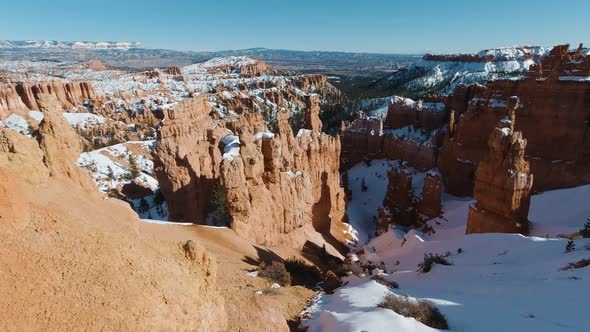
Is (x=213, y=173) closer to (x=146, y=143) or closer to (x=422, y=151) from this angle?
(x=422, y=151)

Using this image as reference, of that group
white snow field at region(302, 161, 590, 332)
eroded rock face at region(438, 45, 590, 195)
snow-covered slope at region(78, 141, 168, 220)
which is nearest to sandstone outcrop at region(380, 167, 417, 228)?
eroded rock face at region(438, 45, 590, 195)

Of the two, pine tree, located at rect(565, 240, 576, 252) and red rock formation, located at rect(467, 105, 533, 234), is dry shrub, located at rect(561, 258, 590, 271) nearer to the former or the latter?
pine tree, located at rect(565, 240, 576, 252)

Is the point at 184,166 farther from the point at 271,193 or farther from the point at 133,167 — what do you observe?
the point at 133,167

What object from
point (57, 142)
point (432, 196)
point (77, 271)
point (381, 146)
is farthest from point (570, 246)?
point (381, 146)

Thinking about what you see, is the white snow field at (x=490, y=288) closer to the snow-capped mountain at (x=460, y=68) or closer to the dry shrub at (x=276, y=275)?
the dry shrub at (x=276, y=275)

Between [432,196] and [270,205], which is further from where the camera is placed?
[432,196]

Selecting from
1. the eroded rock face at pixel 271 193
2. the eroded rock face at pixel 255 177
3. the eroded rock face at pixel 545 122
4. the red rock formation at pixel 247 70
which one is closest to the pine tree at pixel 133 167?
the eroded rock face at pixel 255 177

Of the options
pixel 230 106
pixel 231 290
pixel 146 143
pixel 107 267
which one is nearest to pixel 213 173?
pixel 231 290
